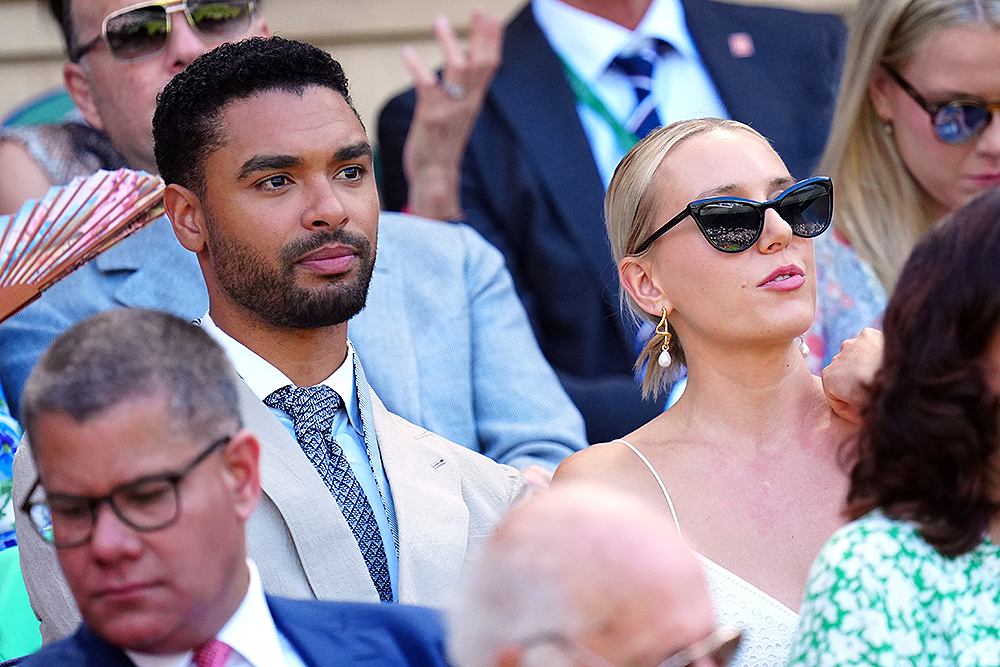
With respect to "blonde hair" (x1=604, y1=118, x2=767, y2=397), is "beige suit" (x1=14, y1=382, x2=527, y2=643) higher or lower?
lower

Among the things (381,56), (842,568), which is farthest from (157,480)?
(381,56)

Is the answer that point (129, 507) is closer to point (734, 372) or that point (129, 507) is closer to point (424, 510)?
point (424, 510)

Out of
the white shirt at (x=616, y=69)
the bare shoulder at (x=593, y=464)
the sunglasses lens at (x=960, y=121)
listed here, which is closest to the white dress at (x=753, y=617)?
the bare shoulder at (x=593, y=464)

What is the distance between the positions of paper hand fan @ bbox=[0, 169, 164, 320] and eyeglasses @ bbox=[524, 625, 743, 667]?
1.65 m

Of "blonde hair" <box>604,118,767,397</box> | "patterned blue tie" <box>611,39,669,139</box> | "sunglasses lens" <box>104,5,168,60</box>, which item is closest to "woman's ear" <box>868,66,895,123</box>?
"patterned blue tie" <box>611,39,669,139</box>

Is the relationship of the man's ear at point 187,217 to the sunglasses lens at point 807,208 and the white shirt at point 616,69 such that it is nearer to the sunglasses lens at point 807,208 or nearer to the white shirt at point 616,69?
the sunglasses lens at point 807,208

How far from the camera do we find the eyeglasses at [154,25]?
3.39 meters

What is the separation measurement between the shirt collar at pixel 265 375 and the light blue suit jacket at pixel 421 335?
0.24 meters

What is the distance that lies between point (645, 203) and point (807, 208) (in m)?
0.34

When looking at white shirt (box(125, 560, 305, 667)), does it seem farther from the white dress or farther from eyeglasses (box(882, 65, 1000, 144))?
eyeglasses (box(882, 65, 1000, 144))

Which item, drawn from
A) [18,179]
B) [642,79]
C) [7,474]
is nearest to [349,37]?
[642,79]

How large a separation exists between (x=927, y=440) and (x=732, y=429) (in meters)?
0.80

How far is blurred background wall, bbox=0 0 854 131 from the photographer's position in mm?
5281

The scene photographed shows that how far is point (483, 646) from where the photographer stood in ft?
5.06
